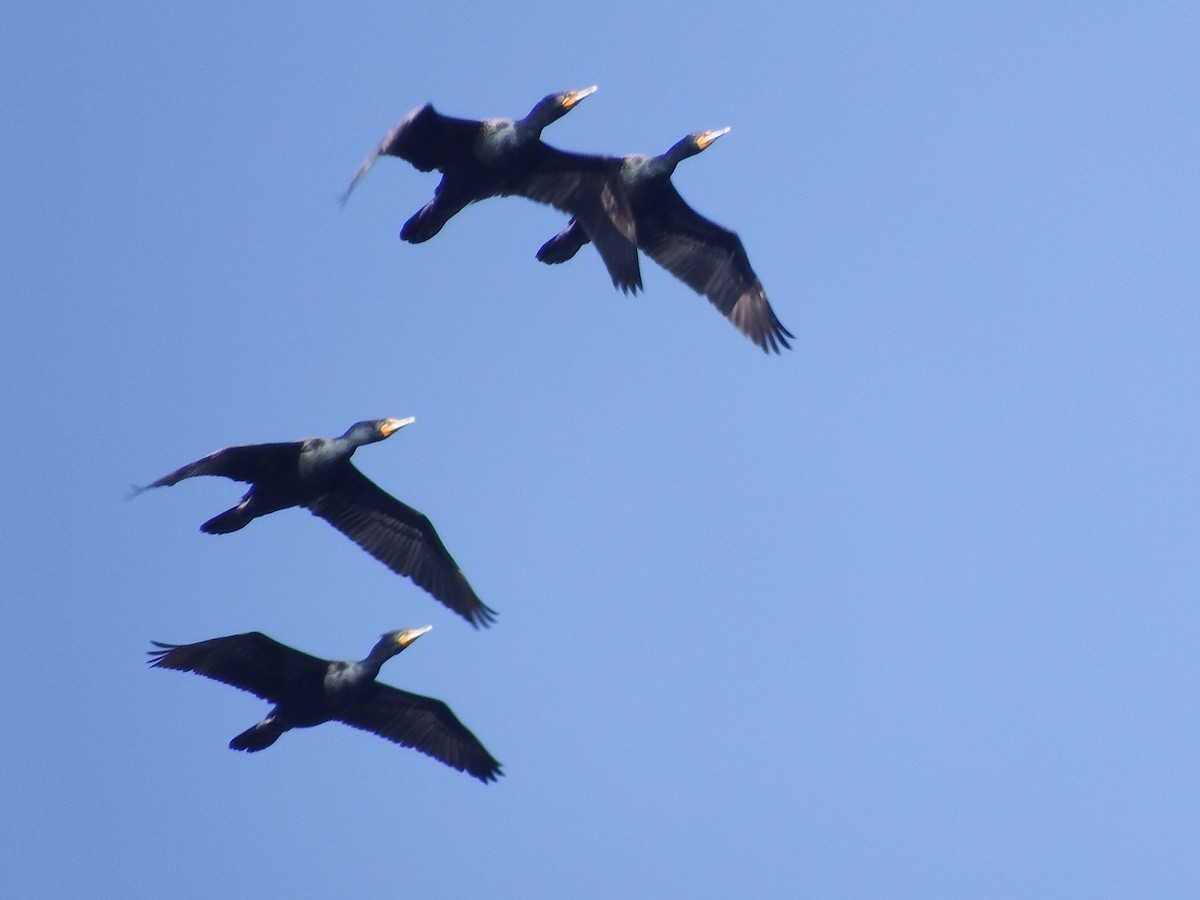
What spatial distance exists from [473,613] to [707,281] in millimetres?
4645

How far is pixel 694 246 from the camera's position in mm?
21828

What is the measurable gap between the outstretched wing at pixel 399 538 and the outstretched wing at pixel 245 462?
2.86 ft

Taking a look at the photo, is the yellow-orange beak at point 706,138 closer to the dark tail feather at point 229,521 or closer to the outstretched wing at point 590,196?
the outstretched wing at point 590,196

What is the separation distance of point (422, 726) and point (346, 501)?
2328 mm

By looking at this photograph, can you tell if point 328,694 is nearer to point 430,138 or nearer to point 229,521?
point 229,521

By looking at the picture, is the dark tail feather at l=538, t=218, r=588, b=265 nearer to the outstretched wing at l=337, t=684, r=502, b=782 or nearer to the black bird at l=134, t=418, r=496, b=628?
the black bird at l=134, t=418, r=496, b=628

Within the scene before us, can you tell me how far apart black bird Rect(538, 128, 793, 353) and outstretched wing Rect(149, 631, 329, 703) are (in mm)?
5927

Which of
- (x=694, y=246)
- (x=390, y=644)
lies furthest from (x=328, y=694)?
(x=694, y=246)

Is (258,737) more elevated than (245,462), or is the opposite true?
(245,462)

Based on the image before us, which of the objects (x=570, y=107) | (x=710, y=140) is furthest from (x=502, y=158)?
(x=710, y=140)

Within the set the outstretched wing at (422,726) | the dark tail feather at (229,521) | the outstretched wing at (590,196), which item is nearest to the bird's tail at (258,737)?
the outstretched wing at (422,726)

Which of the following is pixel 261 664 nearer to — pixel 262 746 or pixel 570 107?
pixel 262 746

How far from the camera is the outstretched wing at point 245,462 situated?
1800 cm

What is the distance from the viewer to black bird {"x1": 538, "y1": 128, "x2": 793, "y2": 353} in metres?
20.8
